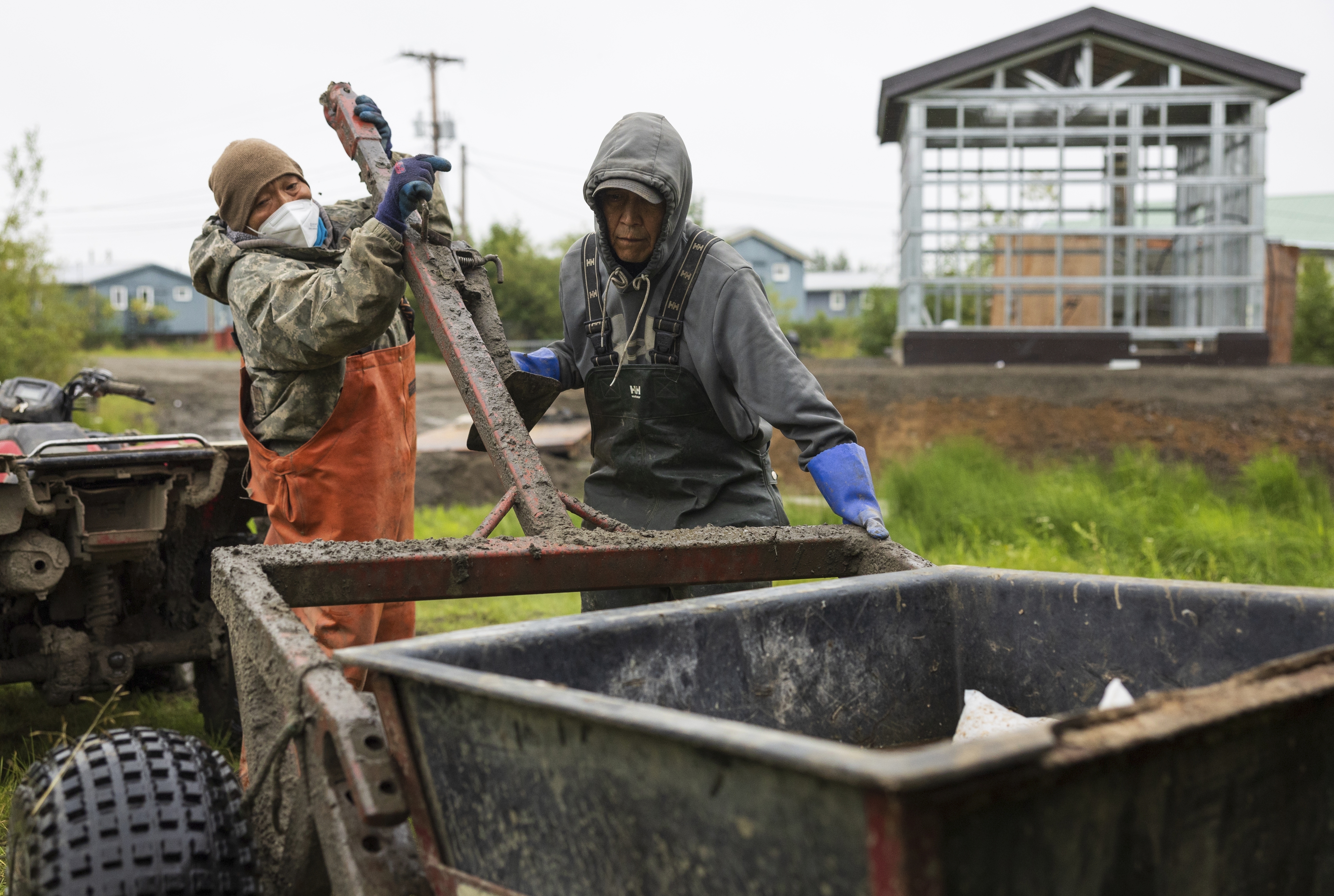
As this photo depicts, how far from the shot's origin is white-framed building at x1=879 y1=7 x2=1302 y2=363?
12.6 meters

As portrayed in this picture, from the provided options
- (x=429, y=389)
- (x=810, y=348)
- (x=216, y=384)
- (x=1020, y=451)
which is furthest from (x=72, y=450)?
(x=810, y=348)

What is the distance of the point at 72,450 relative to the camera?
348 cm

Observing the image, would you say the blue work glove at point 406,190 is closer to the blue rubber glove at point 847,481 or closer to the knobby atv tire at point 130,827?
the blue rubber glove at point 847,481

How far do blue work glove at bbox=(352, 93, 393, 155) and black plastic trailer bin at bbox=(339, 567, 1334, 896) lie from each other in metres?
2.10

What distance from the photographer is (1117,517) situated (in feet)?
22.5

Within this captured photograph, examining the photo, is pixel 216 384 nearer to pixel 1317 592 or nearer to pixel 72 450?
pixel 72 450

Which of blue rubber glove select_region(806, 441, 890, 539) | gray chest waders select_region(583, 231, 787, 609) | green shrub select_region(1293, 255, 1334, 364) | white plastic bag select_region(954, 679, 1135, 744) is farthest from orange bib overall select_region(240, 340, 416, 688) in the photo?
green shrub select_region(1293, 255, 1334, 364)

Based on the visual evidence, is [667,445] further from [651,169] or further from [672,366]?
[651,169]

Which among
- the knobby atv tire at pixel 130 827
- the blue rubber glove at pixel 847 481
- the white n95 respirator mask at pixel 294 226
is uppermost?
the white n95 respirator mask at pixel 294 226

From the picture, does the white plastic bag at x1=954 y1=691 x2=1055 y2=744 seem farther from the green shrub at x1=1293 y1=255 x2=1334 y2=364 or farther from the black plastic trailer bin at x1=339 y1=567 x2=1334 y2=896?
the green shrub at x1=1293 y1=255 x2=1334 y2=364

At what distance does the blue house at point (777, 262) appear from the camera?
5394 centimetres

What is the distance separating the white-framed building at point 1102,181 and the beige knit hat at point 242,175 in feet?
33.6

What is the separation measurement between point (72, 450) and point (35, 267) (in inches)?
423

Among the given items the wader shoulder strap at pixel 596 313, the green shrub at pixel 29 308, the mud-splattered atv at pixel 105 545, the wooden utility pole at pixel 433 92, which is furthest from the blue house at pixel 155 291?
the wader shoulder strap at pixel 596 313
